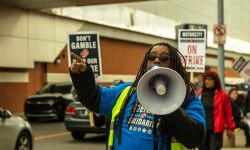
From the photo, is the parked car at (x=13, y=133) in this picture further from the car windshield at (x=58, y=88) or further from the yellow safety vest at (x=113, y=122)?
the car windshield at (x=58, y=88)

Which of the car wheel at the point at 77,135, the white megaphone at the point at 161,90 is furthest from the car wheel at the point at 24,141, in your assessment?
the white megaphone at the point at 161,90

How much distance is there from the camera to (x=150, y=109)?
3039mm

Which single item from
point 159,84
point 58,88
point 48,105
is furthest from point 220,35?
point 159,84

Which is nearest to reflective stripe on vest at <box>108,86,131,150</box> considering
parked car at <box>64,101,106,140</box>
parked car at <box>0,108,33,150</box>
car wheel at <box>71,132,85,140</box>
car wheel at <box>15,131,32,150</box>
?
parked car at <box>0,108,33,150</box>

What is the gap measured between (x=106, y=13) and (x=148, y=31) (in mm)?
6116

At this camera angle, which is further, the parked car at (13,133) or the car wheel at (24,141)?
the car wheel at (24,141)

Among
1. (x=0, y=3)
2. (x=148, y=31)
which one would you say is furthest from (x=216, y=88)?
(x=148, y=31)

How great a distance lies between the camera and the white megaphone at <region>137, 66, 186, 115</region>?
9.82 feet

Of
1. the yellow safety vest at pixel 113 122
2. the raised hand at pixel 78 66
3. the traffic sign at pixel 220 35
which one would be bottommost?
the yellow safety vest at pixel 113 122

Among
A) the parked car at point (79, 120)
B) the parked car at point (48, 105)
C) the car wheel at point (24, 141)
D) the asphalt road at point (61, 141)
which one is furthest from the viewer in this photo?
the parked car at point (48, 105)

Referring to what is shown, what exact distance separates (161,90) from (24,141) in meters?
8.98

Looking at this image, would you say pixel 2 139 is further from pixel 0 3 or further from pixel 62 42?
pixel 62 42

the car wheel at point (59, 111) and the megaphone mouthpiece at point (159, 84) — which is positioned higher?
the megaphone mouthpiece at point (159, 84)

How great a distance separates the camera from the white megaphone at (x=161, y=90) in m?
2.99
